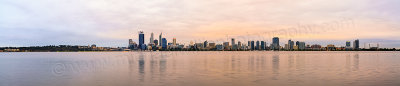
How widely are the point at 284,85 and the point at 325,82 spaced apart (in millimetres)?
5318

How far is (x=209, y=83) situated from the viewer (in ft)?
113

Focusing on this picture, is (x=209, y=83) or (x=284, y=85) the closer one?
(x=284, y=85)

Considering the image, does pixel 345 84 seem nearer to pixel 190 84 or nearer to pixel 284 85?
pixel 284 85

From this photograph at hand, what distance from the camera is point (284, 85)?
32219 mm

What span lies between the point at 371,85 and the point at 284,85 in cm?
802

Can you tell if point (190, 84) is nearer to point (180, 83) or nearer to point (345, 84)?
point (180, 83)

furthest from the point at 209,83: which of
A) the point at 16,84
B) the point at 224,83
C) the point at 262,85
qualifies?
the point at 16,84

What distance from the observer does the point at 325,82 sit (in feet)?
114

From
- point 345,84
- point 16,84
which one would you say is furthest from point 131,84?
point 345,84

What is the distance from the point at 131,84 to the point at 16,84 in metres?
11.2

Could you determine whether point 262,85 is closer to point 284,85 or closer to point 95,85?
point 284,85

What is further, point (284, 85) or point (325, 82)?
point (325, 82)

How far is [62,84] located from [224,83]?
612 inches

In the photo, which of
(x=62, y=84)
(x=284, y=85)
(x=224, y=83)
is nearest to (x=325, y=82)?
(x=284, y=85)
